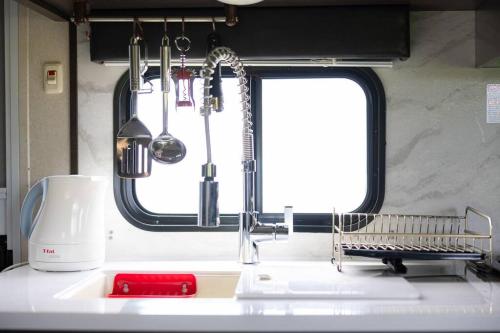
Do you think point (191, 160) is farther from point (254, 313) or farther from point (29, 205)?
point (254, 313)

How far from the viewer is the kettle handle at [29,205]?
1.61 metres

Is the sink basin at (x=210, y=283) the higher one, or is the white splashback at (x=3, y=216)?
the white splashback at (x=3, y=216)

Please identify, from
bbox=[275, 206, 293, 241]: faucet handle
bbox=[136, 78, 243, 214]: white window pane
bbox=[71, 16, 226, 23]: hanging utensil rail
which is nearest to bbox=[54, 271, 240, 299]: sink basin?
bbox=[275, 206, 293, 241]: faucet handle

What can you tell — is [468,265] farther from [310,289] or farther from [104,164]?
[104,164]

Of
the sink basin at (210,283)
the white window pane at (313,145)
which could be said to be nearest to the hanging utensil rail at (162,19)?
the white window pane at (313,145)

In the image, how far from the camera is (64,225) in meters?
1.56

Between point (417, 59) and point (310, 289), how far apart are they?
0.92 m

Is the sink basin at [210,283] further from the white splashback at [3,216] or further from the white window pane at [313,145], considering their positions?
the white splashback at [3,216]

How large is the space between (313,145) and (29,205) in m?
0.97

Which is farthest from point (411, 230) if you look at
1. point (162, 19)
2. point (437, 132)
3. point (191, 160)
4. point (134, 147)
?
point (162, 19)

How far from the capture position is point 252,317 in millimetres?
1119

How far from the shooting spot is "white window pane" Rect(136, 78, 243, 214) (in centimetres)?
188

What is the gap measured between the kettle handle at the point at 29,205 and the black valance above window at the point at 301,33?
1.60 ft

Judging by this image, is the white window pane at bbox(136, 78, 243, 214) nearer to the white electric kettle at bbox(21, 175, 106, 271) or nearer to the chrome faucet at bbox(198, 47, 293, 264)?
the chrome faucet at bbox(198, 47, 293, 264)
